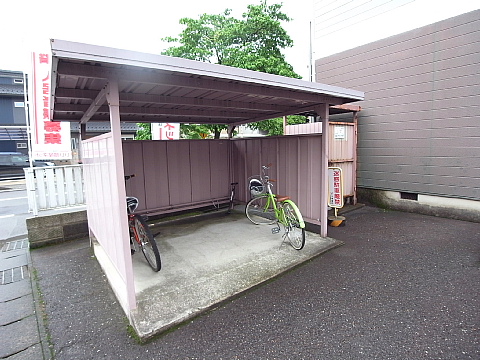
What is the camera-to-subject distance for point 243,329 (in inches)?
A: 89.7

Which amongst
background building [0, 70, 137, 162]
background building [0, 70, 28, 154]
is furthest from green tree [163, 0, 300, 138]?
background building [0, 70, 28, 154]

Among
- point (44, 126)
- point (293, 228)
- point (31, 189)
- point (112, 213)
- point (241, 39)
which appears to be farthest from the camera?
point (241, 39)

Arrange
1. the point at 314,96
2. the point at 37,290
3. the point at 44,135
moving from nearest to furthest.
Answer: the point at 37,290
the point at 314,96
the point at 44,135

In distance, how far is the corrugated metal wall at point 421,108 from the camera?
4.85 metres

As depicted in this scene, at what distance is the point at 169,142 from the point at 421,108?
507 centimetres

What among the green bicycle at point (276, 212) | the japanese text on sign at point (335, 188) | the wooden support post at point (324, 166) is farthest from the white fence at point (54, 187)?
the japanese text on sign at point (335, 188)

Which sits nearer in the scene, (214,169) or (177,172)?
(177,172)

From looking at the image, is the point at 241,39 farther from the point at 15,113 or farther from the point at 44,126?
the point at 15,113

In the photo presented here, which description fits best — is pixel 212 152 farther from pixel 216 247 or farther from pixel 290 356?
pixel 290 356

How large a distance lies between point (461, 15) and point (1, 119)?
828 inches

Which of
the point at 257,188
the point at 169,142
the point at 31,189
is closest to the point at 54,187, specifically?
the point at 31,189

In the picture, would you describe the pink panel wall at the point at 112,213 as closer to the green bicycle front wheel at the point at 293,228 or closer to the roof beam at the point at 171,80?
the roof beam at the point at 171,80

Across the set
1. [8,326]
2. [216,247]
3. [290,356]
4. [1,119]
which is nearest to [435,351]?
[290,356]

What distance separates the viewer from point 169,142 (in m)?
5.20
